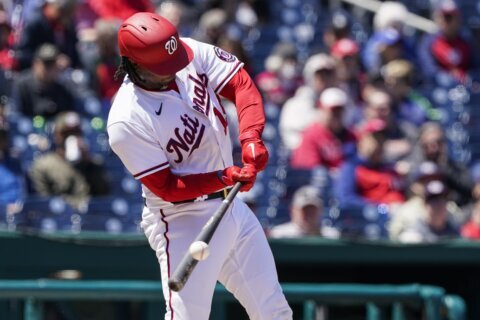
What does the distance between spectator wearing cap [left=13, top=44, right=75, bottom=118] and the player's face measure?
3.76m

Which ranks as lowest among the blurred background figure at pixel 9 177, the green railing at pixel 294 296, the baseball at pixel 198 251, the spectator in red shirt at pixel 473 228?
the green railing at pixel 294 296

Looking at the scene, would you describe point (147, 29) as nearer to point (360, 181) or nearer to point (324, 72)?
point (360, 181)

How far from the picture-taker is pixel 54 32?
9477 millimetres

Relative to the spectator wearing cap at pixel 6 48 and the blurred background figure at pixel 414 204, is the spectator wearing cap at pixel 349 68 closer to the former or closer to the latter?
the blurred background figure at pixel 414 204

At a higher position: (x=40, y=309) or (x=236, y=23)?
(x=236, y=23)

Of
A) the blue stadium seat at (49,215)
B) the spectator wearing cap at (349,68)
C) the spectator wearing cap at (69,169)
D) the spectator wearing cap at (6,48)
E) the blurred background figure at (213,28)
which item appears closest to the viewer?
the blue stadium seat at (49,215)

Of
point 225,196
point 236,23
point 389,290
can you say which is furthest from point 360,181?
point 225,196

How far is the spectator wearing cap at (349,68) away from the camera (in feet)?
32.3

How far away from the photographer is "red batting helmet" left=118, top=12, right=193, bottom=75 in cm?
473

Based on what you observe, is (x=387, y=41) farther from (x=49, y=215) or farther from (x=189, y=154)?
→ (x=189, y=154)

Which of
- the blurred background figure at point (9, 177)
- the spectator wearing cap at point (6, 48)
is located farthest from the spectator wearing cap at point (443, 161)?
the spectator wearing cap at point (6, 48)

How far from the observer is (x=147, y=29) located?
4.80 m

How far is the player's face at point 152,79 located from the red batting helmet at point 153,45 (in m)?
0.07

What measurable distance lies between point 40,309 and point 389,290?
6.34 feet
